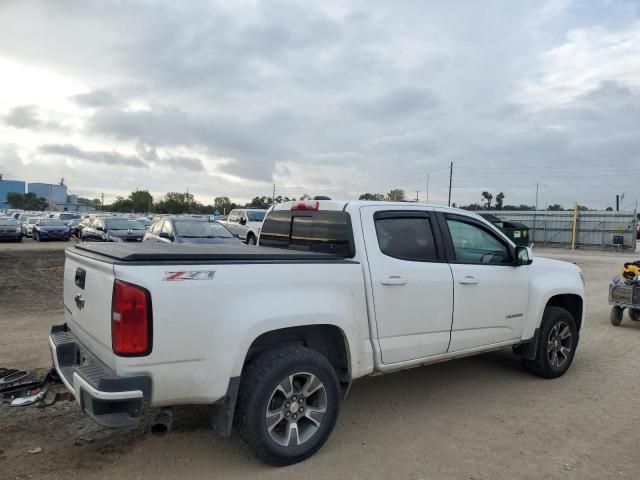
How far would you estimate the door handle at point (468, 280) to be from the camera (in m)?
4.56

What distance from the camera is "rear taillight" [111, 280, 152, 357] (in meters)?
2.93

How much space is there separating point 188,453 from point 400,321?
1.91m

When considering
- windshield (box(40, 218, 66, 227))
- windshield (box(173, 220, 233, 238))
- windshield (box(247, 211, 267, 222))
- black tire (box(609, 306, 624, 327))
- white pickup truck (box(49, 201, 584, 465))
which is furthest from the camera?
windshield (box(40, 218, 66, 227))

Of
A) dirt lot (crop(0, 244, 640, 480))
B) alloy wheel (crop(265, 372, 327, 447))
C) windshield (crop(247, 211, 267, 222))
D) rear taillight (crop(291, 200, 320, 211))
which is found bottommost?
dirt lot (crop(0, 244, 640, 480))

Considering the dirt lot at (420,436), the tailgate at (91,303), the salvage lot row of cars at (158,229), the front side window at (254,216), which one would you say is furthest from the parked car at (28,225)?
the tailgate at (91,303)

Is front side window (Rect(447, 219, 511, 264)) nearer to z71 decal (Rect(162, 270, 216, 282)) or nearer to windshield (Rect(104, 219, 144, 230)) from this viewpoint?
z71 decal (Rect(162, 270, 216, 282))

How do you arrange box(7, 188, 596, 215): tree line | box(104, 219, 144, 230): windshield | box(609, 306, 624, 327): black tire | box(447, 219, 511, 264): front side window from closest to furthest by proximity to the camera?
box(447, 219, 511, 264): front side window < box(609, 306, 624, 327): black tire < box(104, 219, 144, 230): windshield < box(7, 188, 596, 215): tree line

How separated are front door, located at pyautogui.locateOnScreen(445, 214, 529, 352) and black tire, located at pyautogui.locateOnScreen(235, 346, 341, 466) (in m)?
1.45

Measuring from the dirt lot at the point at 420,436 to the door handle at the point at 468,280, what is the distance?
1181 mm

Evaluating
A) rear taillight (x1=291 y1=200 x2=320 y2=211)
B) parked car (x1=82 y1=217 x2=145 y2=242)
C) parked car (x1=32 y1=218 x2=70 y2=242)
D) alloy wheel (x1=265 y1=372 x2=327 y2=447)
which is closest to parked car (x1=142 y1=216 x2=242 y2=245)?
parked car (x1=82 y1=217 x2=145 y2=242)

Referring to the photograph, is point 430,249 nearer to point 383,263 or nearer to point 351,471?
point 383,263

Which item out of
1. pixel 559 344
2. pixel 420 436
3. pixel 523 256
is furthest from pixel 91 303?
pixel 559 344

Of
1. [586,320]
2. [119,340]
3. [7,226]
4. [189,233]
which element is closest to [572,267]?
[586,320]

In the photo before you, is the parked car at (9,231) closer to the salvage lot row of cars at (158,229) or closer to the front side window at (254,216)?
the salvage lot row of cars at (158,229)
